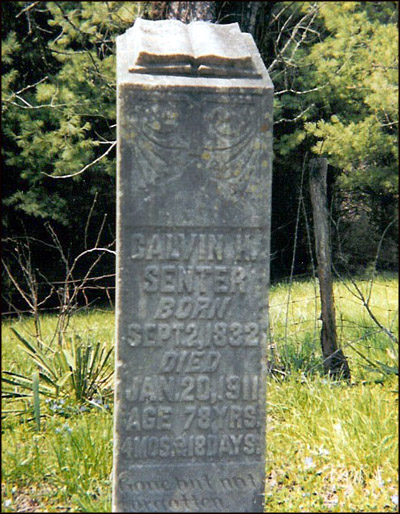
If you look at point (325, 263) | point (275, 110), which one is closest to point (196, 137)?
point (325, 263)

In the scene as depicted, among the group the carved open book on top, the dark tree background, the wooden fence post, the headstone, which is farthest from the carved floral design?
the dark tree background

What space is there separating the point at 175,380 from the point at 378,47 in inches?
184

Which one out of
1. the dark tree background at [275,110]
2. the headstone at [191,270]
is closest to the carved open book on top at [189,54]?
the headstone at [191,270]

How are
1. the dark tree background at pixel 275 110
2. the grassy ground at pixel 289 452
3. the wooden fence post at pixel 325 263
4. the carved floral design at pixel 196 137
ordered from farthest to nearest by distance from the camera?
1. the dark tree background at pixel 275 110
2. the wooden fence post at pixel 325 263
3. the grassy ground at pixel 289 452
4. the carved floral design at pixel 196 137

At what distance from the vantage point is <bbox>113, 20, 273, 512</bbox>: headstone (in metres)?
2.29

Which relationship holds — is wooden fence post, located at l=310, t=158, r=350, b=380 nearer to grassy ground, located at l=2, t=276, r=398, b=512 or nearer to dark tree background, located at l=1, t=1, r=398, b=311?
grassy ground, located at l=2, t=276, r=398, b=512

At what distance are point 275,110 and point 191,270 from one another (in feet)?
16.8

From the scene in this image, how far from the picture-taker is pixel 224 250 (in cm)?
238

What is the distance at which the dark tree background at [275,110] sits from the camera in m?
5.89

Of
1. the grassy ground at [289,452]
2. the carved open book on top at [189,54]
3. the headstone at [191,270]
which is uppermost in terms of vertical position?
the carved open book on top at [189,54]

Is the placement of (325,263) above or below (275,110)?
below

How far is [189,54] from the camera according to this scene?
2330 millimetres

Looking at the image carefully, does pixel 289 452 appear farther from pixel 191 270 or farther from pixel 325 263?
pixel 325 263

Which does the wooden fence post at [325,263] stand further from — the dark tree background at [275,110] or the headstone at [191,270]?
the headstone at [191,270]
